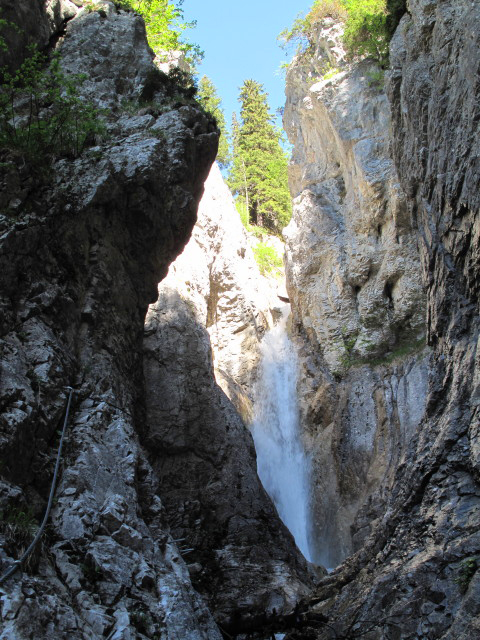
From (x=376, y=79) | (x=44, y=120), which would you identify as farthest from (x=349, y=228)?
(x=44, y=120)

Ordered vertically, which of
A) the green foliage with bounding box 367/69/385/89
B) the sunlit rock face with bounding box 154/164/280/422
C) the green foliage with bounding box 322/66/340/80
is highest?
the green foliage with bounding box 322/66/340/80

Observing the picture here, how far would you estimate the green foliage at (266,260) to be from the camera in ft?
98.5

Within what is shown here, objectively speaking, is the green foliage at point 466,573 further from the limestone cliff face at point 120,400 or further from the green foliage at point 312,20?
the green foliage at point 312,20

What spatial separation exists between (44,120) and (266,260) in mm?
20112

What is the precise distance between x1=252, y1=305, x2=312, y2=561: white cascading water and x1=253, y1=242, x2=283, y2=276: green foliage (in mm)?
6105

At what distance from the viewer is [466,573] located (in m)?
7.03

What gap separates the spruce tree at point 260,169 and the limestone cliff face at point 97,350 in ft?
69.1

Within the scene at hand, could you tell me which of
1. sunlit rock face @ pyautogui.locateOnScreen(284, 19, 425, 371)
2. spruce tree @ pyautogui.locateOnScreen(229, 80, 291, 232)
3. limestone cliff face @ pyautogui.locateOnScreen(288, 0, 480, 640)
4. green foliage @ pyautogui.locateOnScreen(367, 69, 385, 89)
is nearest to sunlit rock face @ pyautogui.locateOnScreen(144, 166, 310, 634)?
limestone cliff face @ pyautogui.locateOnScreen(288, 0, 480, 640)

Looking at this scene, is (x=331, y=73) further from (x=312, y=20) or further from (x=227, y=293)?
(x=227, y=293)

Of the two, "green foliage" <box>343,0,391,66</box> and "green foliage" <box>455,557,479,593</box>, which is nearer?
"green foliage" <box>455,557,479,593</box>

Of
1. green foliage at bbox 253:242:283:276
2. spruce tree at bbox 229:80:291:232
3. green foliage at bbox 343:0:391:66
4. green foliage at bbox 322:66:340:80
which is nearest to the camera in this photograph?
green foliage at bbox 343:0:391:66

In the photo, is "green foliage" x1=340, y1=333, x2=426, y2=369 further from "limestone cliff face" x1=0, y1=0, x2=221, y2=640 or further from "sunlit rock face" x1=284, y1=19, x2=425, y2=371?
"limestone cliff face" x1=0, y1=0, x2=221, y2=640

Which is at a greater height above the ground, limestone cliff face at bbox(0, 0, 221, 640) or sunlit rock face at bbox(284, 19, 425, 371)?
sunlit rock face at bbox(284, 19, 425, 371)

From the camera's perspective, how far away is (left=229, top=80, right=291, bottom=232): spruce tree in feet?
116
